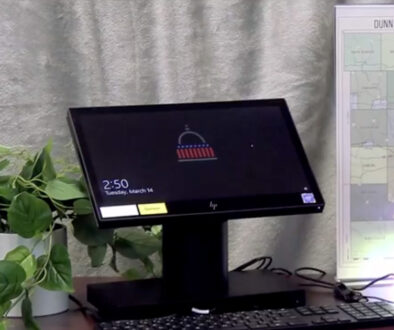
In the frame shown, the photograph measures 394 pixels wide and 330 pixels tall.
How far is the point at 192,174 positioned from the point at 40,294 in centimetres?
29

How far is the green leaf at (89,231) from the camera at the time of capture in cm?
138

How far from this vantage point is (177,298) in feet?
4.34

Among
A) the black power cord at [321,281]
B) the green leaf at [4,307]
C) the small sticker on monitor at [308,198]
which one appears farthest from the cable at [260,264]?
the green leaf at [4,307]

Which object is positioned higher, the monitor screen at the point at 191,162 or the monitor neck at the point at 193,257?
the monitor screen at the point at 191,162

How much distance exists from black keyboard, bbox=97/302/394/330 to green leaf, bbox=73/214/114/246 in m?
0.20

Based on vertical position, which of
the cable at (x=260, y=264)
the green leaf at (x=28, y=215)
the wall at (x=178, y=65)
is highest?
the wall at (x=178, y=65)

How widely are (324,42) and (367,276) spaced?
471mm

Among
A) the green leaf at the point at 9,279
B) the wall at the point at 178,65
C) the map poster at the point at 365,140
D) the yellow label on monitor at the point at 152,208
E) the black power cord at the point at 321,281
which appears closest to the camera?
the green leaf at the point at 9,279

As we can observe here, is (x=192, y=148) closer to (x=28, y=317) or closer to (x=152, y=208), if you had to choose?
(x=152, y=208)

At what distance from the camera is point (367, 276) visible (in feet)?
5.08

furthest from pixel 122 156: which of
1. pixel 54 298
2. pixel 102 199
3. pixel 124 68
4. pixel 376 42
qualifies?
pixel 376 42

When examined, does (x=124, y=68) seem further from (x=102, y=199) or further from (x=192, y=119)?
(x=102, y=199)

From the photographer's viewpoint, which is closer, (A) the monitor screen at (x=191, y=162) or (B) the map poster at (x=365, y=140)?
(A) the monitor screen at (x=191, y=162)

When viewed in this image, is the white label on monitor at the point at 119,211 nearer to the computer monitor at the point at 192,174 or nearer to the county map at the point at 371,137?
the computer monitor at the point at 192,174
